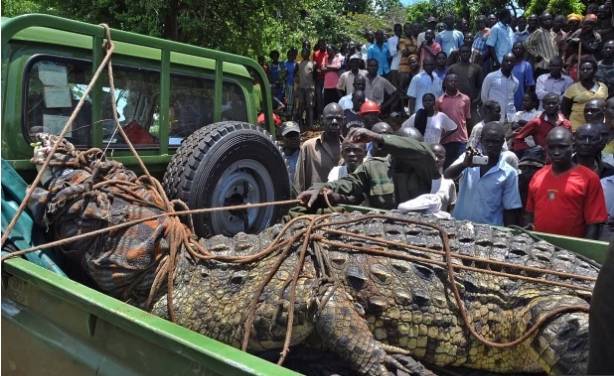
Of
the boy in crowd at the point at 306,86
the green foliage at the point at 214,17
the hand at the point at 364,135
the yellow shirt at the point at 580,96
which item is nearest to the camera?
the hand at the point at 364,135

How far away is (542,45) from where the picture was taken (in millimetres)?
8078

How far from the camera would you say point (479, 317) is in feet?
8.57

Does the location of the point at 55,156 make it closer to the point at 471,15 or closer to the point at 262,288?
the point at 262,288

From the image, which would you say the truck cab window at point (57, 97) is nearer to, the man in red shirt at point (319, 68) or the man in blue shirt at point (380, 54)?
the man in blue shirt at point (380, 54)

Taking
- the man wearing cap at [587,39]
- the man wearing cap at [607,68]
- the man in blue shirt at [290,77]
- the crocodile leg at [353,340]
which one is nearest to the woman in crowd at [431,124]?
the man wearing cap at [607,68]

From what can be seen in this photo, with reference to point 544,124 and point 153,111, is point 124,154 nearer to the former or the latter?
point 153,111

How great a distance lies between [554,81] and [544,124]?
1.32 metres

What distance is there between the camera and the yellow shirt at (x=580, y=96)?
6.07 m

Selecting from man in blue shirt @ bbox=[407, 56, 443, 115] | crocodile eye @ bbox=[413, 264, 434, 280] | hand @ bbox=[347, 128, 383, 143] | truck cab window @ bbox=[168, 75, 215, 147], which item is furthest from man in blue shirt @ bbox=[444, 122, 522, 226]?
man in blue shirt @ bbox=[407, 56, 443, 115]

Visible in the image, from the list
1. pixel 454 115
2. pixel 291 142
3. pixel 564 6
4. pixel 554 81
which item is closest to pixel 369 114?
pixel 454 115

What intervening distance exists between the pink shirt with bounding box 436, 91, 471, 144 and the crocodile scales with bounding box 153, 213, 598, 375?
4.05 m

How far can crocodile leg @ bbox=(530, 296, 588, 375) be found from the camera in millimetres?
2318

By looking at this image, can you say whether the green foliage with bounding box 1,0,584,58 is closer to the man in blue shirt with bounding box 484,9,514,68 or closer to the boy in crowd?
the boy in crowd

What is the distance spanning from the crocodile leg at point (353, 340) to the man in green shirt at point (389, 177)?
126cm
